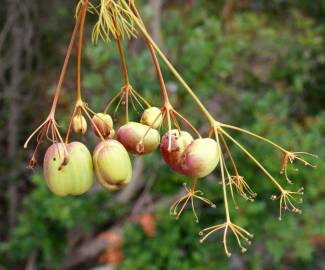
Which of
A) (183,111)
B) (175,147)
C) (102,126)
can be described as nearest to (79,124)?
(102,126)

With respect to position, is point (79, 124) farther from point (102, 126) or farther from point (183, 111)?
point (183, 111)

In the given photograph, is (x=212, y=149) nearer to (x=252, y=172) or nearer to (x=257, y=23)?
(x=252, y=172)

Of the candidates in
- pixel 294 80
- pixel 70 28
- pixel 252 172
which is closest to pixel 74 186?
pixel 252 172

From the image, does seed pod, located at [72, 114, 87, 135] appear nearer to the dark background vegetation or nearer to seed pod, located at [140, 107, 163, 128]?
seed pod, located at [140, 107, 163, 128]

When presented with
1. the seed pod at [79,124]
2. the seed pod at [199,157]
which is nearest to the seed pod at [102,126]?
the seed pod at [79,124]

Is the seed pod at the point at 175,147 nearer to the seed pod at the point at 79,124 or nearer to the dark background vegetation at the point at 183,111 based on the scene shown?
the seed pod at the point at 79,124

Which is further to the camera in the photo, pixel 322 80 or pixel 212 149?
pixel 322 80
